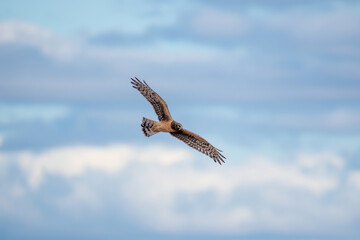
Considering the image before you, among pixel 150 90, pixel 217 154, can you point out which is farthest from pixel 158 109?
pixel 217 154

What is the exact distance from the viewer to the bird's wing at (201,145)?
46.5 m

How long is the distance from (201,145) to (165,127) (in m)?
3.75

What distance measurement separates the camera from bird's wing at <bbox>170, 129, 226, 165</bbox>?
4654cm

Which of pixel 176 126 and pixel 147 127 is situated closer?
pixel 147 127

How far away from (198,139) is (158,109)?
364cm

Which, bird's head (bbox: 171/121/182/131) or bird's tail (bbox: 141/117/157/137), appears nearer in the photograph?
bird's tail (bbox: 141/117/157/137)

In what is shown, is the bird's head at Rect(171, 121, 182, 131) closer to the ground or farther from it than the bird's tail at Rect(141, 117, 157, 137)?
farther from it

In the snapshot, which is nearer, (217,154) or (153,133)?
(153,133)

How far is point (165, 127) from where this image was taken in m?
44.2

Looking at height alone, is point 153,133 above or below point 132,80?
below

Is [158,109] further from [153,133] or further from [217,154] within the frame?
[217,154]

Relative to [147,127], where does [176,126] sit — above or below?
above

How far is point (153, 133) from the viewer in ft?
144

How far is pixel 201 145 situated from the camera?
46969mm
